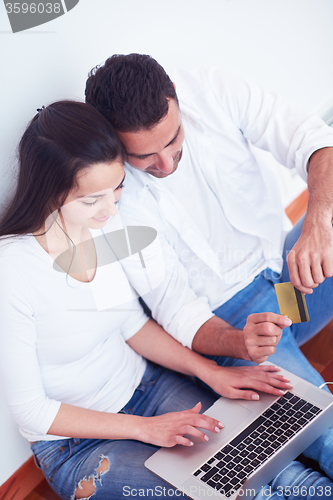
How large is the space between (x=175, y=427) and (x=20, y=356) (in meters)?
0.36

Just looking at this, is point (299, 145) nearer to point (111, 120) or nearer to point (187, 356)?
point (111, 120)

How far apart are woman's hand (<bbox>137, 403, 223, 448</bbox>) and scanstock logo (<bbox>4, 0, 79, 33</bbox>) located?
0.86 meters

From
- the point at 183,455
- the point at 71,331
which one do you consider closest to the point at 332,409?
the point at 183,455

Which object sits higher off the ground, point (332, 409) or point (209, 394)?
point (332, 409)

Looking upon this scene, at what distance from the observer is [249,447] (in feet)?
2.98

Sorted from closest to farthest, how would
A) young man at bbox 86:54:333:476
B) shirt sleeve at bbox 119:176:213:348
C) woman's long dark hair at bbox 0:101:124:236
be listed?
woman's long dark hair at bbox 0:101:124:236 → young man at bbox 86:54:333:476 → shirt sleeve at bbox 119:176:213:348

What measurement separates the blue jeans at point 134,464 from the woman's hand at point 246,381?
88mm

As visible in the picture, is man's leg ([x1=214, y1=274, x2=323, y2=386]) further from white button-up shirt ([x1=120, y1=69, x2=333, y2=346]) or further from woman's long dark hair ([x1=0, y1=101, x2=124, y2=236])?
woman's long dark hair ([x1=0, y1=101, x2=124, y2=236])

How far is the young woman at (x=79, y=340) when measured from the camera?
0.87m

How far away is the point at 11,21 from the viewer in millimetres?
883

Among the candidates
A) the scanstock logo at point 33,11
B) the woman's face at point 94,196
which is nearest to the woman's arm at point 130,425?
the woman's face at point 94,196

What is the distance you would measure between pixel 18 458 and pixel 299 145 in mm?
1101

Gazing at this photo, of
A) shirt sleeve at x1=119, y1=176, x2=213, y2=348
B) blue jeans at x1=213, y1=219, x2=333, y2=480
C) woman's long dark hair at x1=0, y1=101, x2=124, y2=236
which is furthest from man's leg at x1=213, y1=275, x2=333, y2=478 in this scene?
woman's long dark hair at x1=0, y1=101, x2=124, y2=236

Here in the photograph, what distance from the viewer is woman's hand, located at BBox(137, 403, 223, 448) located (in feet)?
3.07
